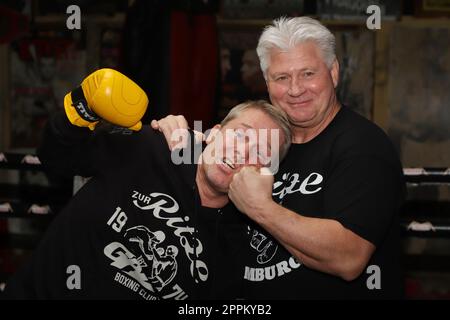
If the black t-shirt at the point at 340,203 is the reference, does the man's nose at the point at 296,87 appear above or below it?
above

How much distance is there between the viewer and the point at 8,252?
437cm

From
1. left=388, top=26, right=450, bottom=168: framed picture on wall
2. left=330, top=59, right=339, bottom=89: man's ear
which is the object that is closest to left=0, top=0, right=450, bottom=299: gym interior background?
left=388, top=26, right=450, bottom=168: framed picture on wall

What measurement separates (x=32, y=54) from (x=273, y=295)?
3.26 meters

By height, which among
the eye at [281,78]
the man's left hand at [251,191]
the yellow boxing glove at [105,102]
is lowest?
the man's left hand at [251,191]

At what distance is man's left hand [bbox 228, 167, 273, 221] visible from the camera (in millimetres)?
1632

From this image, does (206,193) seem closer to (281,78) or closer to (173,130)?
(173,130)

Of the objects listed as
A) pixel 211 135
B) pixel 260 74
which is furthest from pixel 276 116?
pixel 260 74

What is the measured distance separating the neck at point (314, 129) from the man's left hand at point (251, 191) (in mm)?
328

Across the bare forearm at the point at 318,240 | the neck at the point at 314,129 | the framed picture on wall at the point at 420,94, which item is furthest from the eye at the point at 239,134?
the framed picture on wall at the point at 420,94

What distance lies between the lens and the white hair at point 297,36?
5.98 feet

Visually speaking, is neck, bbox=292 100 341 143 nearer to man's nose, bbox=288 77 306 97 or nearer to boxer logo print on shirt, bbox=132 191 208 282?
man's nose, bbox=288 77 306 97

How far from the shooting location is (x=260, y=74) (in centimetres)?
416

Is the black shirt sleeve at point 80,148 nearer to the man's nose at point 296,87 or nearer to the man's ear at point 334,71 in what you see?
the man's nose at point 296,87
